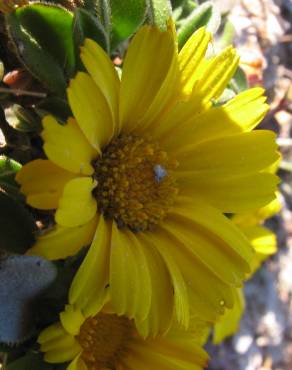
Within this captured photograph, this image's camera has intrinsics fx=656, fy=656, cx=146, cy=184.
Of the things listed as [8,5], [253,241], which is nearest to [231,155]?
[8,5]

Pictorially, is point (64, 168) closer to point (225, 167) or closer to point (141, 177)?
point (141, 177)

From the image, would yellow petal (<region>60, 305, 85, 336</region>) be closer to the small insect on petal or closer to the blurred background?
the small insect on petal

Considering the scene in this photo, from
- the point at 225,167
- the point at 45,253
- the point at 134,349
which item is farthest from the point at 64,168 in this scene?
the point at 134,349

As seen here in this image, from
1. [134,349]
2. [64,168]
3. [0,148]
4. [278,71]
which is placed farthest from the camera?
[278,71]

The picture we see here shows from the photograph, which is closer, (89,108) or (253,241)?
(89,108)

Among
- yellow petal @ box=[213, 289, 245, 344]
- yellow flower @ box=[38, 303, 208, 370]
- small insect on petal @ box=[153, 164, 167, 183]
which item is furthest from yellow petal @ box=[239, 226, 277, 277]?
small insect on petal @ box=[153, 164, 167, 183]

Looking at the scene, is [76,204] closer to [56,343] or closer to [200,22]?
[56,343]

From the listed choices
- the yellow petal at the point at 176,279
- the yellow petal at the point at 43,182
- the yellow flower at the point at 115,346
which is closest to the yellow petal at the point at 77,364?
the yellow flower at the point at 115,346
